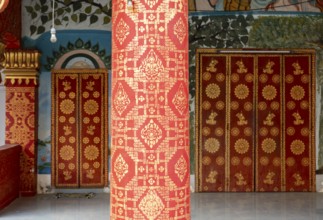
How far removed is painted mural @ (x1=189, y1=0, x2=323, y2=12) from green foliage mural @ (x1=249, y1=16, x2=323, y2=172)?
0.17m

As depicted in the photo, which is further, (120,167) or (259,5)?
(259,5)

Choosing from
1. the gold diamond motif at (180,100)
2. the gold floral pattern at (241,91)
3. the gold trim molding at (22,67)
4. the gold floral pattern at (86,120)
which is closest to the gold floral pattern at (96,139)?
the gold floral pattern at (86,120)

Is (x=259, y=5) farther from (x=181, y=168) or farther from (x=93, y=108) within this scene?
(x=181, y=168)

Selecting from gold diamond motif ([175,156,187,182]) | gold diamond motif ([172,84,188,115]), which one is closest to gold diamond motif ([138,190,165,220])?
gold diamond motif ([175,156,187,182])

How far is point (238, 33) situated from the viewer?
28.9 feet

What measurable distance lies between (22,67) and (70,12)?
1.33 m

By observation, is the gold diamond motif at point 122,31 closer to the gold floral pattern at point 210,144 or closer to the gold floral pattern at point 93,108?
the gold floral pattern at point 93,108

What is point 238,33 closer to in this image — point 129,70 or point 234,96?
point 234,96

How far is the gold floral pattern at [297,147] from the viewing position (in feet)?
29.1

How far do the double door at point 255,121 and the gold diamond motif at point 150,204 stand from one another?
5.64 m

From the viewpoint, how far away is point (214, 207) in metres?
7.54

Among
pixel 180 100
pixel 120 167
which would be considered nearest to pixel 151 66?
pixel 180 100

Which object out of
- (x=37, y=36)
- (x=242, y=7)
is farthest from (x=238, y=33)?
(x=37, y=36)

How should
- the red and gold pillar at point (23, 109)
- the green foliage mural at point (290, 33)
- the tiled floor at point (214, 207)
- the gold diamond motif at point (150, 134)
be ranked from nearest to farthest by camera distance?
the gold diamond motif at point (150, 134) < the tiled floor at point (214, 207) < the red and gold pillar at point (23, 109) < the green foliage mural at point (290, 33)
